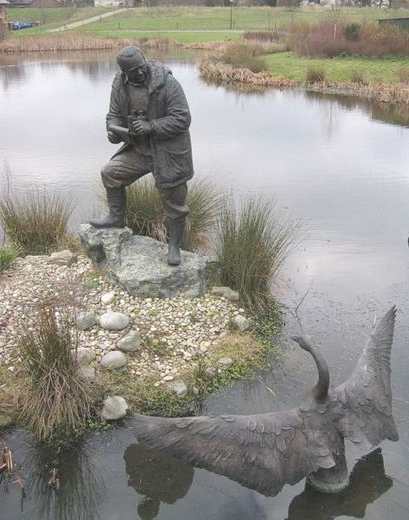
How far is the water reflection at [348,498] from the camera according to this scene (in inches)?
140

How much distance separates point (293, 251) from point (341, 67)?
1615 cm

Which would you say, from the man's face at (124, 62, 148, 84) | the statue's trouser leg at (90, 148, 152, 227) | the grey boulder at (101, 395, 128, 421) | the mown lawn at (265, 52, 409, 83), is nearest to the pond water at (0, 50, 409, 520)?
the grey boulder at (101, 395, 128, 421)

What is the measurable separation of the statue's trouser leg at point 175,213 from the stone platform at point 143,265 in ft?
0.42

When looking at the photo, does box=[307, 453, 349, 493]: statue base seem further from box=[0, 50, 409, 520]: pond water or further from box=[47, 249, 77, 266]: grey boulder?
box=[47, 249, 77, 266]: grey boulder

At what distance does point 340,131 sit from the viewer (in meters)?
13.8

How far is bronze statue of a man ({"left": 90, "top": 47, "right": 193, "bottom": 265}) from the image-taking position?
4793 mm

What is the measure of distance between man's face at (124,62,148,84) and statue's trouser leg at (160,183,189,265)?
3.30 ft

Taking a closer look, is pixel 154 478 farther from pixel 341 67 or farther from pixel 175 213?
pixel 341 67

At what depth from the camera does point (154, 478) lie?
3736 millimetres

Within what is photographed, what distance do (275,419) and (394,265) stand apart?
4.34m

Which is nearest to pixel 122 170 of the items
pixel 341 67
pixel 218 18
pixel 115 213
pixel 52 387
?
pixel 115 213

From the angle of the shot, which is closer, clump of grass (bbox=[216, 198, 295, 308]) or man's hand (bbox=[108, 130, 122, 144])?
A: man's hand (bbox=[108, 130, 122, 144])

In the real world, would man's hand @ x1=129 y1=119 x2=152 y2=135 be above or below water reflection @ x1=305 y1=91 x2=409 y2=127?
above

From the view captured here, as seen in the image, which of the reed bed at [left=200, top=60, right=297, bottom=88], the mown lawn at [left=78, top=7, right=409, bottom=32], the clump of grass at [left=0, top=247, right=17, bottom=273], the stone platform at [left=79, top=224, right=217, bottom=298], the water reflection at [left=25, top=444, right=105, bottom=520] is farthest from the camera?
the mown lawn at [left=78, top=7, right=409, bottom=32]
